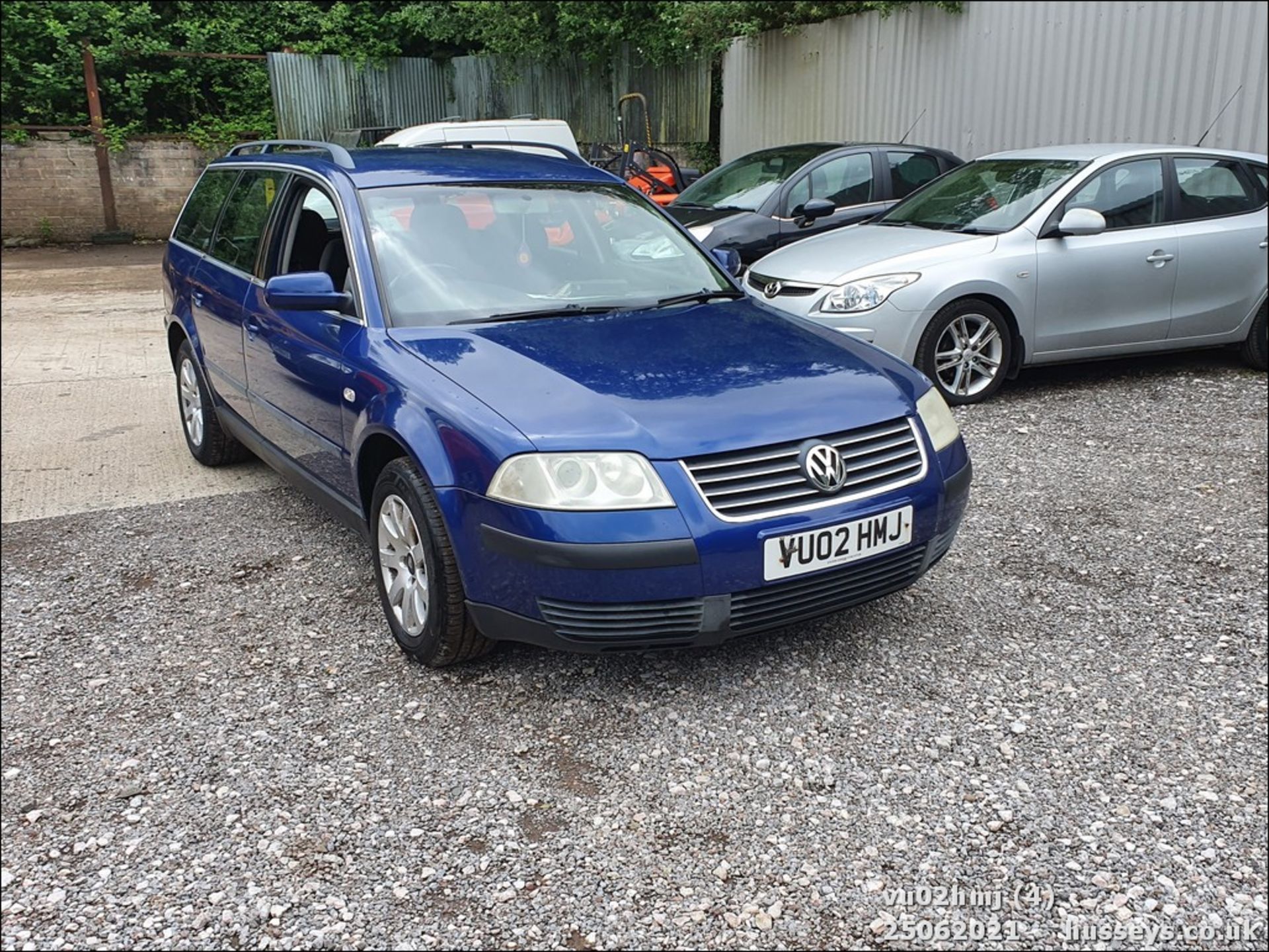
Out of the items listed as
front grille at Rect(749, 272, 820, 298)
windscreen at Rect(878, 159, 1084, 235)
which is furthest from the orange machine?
front grille at Rect(749, 272, 820, 298)

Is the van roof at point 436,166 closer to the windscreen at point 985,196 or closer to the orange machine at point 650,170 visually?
the windscreen at point 985,196

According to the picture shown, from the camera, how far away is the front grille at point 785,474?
3.12 meters

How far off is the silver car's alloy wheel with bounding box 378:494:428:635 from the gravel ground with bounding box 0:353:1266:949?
189 mm

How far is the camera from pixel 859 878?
8.68 ft

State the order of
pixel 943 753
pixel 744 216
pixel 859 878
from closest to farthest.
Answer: pixel 859 878
pixel 943 753
pixel 744 216

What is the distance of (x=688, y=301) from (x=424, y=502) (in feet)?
4.77

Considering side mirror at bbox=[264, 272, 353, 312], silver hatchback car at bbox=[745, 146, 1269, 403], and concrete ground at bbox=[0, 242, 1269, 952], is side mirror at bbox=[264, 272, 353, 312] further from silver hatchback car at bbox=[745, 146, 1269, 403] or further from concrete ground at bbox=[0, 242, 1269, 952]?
silver hatchback car at bbox=[745, 146, 1269, 403]

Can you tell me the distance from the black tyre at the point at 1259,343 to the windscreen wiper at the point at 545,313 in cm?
530

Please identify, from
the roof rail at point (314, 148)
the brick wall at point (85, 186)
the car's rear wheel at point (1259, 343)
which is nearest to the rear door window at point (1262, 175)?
the car's rear wheel at point (1259, 343)

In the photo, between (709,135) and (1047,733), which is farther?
(709,135)

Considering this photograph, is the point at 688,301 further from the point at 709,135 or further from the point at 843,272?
the point at 709,135

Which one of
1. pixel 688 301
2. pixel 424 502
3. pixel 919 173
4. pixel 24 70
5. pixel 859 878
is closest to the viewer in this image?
pixel 859 878

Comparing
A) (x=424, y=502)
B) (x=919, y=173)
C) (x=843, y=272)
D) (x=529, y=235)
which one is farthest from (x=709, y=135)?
(x=424, y=502)

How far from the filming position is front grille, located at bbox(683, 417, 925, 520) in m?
3.12
